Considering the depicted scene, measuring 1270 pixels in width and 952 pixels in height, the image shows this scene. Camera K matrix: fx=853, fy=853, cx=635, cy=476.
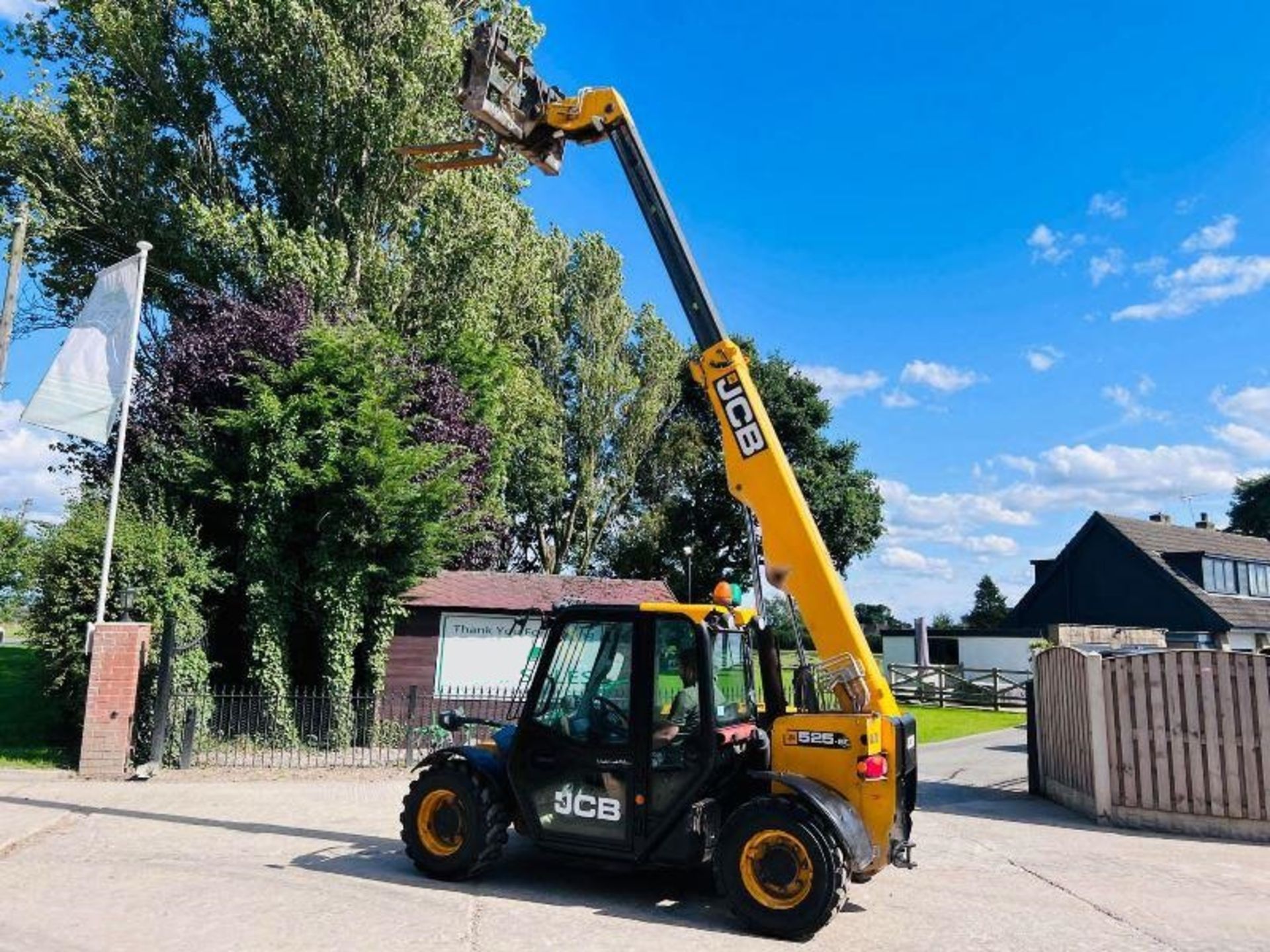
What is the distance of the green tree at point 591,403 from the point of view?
1309 inches

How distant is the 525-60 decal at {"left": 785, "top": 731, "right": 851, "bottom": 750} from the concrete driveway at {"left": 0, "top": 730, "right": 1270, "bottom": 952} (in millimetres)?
1143

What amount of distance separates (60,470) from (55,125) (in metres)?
6.77

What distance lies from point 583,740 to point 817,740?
5.31 feet

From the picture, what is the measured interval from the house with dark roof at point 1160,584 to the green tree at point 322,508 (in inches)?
1108

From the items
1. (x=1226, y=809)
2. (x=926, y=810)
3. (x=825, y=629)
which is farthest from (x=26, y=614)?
(x=1226, y=809)

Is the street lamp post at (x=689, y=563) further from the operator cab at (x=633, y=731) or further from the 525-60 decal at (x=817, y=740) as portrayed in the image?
the 525-60 decal at (x=817, y=740)

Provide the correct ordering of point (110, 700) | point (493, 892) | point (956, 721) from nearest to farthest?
1. point (493, 892)
2. point (110, 700)
3. point (956, 721)

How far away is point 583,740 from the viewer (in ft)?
19.8

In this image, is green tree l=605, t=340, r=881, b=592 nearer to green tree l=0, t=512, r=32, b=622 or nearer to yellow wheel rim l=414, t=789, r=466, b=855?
green tree l=0, t=512, r=32, b=622

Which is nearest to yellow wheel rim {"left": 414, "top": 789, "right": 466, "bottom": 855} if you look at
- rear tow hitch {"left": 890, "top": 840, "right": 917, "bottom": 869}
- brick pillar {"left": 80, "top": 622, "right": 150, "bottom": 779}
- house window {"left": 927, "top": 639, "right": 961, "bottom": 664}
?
rear tow hitch {"left": 890, "top": 840, "right": 917, "bottom": 869}

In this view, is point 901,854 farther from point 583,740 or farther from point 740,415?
point 740,415

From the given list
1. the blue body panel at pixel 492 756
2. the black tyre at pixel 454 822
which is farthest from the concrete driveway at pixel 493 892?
the blue body panel at pixel 492 756

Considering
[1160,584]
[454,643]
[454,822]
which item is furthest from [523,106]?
[1160,584]

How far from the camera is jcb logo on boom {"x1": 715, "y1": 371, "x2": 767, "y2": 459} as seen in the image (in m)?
6.43
